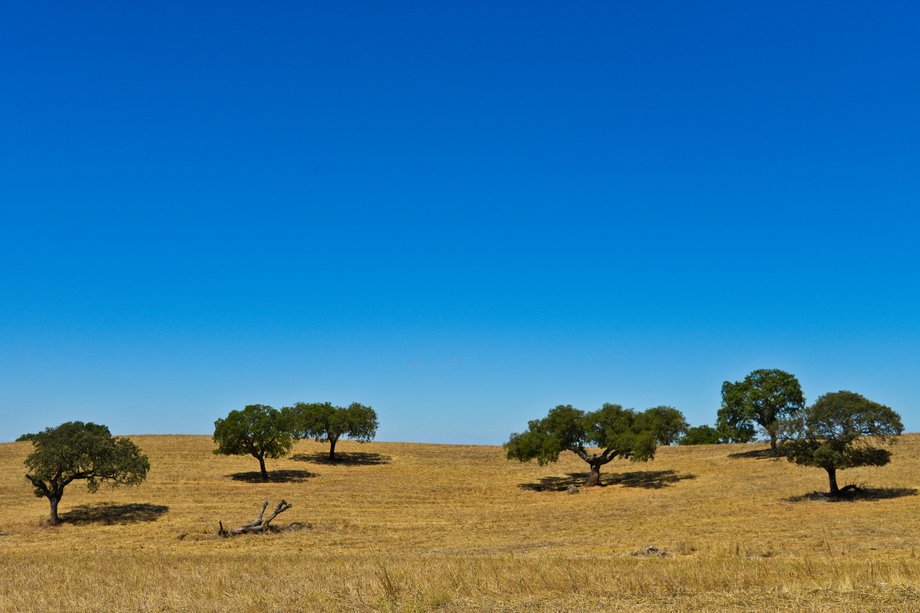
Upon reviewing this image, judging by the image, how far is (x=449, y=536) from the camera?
35.8 metres

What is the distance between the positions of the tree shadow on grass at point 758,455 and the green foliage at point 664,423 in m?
10.2

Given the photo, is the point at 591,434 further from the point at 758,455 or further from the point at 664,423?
the point at 758,455

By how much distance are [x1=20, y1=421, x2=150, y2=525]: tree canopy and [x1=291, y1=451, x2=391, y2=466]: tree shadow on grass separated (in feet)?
112

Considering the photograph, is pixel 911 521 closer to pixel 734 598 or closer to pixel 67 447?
pixel 734 598

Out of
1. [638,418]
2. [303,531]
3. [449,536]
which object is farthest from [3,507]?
[638,418]

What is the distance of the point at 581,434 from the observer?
64312 mm

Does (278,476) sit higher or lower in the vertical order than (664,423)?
lower

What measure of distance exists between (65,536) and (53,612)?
3126 centimetres

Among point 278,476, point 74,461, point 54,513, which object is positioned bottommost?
point 54,513

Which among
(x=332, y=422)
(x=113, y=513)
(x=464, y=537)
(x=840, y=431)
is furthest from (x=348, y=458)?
(x=840, y=431)

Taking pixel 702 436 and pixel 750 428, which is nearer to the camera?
pixel 750 428

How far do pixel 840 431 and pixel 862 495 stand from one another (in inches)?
204

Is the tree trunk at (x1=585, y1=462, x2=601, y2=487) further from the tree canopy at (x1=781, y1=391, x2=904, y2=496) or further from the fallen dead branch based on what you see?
the fallen dead branch

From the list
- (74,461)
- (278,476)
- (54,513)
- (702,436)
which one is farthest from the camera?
(702,436)
